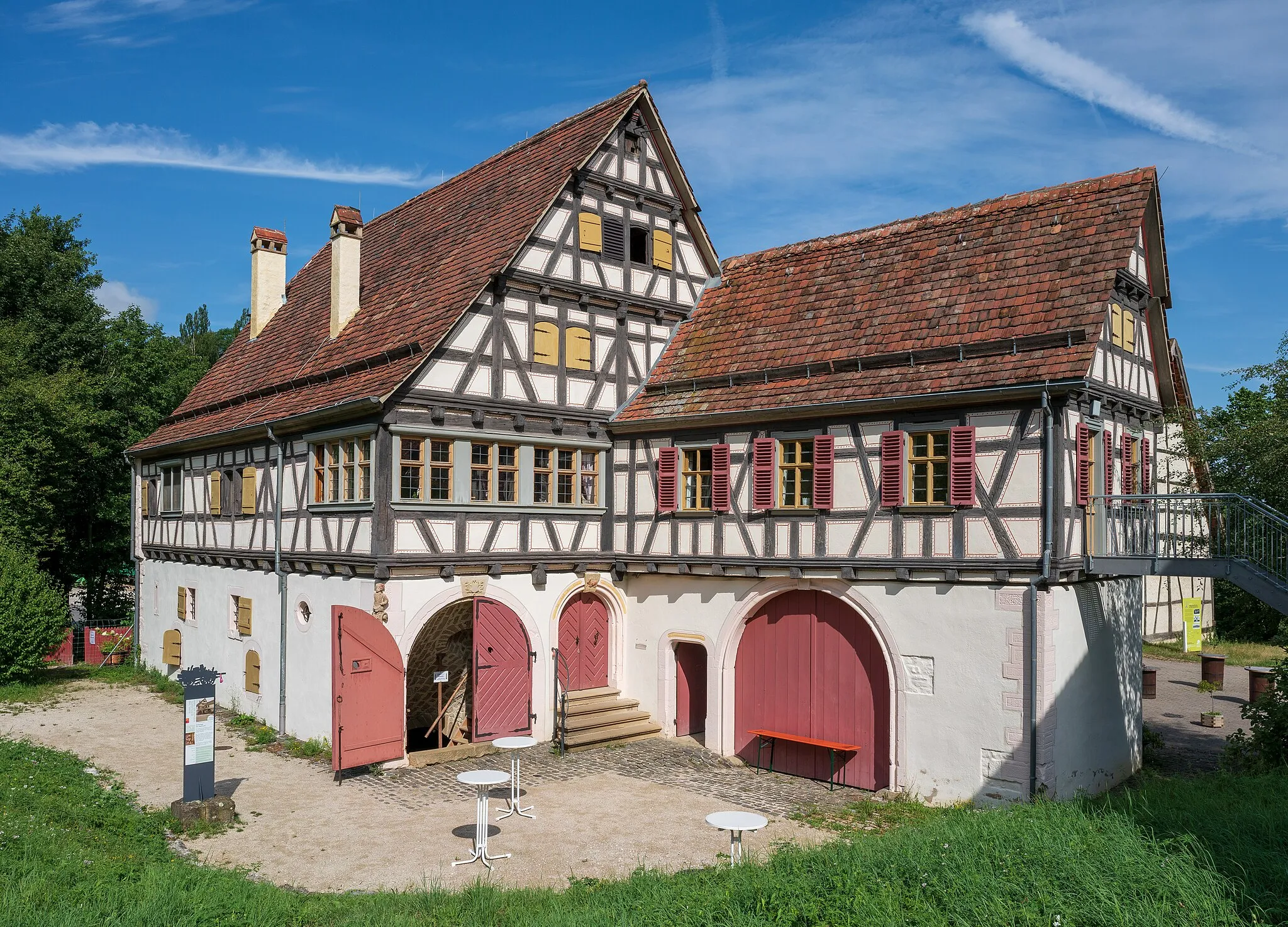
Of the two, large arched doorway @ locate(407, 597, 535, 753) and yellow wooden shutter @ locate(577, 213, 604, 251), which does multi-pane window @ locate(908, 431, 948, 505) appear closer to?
yellow wooden shutter @ locate(577, 213, 604, 251)

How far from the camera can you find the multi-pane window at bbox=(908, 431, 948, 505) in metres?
14.5

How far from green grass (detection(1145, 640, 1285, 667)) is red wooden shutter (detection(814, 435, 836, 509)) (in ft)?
64.8

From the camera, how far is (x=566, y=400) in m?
17.8

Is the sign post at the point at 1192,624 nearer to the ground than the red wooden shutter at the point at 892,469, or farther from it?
nearer to the ground

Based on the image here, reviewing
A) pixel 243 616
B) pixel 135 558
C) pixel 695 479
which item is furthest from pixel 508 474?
pixel 135 558

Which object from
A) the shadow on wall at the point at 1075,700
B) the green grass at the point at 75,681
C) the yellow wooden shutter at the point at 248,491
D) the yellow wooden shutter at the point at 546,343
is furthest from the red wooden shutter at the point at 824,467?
the green grass at the point at 75,681

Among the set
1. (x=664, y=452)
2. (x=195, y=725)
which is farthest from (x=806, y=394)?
(x=195, y=725)

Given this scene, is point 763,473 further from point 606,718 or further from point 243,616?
point 243,616

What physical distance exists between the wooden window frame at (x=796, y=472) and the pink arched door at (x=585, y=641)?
4313 mm

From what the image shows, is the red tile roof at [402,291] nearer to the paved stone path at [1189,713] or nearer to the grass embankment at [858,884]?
the grass embankment at [858,884]

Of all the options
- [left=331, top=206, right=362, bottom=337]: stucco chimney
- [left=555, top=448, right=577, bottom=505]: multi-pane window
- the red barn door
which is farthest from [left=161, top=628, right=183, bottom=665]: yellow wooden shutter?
[left=555, top=448, right=577, bottom=505]: multi-pane window

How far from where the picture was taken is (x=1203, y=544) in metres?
16.3

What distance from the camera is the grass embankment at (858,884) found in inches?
298

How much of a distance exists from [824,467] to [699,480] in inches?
106
